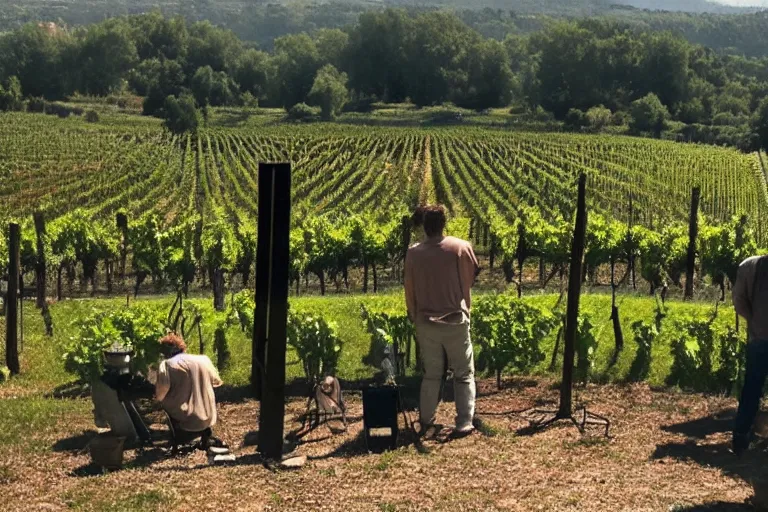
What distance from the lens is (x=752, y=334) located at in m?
8.19

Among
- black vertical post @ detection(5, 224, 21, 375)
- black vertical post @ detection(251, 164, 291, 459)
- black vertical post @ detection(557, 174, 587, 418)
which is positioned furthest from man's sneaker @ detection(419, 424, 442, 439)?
black vertical post @ detection(5, 224, 21, 375)

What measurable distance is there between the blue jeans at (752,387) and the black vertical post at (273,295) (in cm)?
391

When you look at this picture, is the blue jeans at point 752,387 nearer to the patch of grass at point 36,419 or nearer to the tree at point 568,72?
the patch of grass at point 36,419

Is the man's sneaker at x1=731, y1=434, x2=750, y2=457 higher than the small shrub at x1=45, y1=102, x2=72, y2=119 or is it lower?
lower

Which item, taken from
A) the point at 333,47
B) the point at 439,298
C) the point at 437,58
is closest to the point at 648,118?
the point at 437,58

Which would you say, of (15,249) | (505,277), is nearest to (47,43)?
(505,277)

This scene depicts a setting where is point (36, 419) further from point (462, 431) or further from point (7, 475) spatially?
point (462, 431)

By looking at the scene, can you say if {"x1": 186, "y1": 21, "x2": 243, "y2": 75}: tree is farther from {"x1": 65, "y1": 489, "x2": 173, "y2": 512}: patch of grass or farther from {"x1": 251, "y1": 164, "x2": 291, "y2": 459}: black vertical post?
{"x1": 65, "y1": 489, "x2": 173, "y2": 512}: patch of grass

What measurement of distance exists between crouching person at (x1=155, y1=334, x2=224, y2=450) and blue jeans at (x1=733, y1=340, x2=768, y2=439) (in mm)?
4590

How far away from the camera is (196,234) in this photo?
22.9 meters

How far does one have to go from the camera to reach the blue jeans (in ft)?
26.8

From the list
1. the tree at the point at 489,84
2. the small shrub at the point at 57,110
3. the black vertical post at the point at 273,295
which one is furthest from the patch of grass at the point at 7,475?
the tree at the point at 489,84

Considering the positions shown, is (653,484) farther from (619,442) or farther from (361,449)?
(361,449)

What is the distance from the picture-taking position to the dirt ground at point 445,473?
23.7ft
